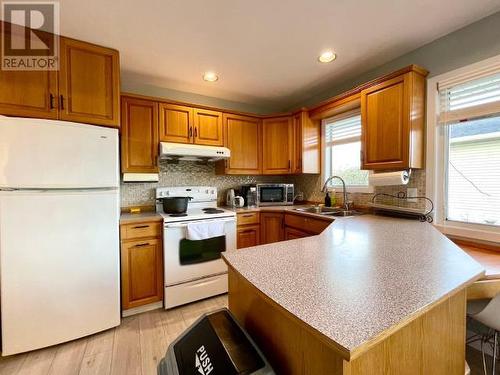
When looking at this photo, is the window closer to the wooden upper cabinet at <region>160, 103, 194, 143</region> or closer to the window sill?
the window sill

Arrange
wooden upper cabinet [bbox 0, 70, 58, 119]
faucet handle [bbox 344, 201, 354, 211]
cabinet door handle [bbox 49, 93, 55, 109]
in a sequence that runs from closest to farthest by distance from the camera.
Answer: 1. wooden upper cabinet [bbox 0, 70, 58, 119]
2. cabinet door handle [bbox 49, 93, 55, 109]
3. faucet handle [bbox 344, 201, 354, 211]

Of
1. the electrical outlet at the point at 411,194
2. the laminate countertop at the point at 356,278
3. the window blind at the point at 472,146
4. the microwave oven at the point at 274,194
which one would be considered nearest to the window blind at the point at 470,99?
the window blind at the point at 472,146

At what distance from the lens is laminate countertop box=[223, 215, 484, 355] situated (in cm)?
55

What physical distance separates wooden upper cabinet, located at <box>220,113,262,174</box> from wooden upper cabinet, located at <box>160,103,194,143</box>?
0.47 metres

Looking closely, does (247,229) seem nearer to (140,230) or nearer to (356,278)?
(140,230)

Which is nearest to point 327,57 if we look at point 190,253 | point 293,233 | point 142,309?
point 293,233

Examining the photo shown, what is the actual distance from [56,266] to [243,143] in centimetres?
228

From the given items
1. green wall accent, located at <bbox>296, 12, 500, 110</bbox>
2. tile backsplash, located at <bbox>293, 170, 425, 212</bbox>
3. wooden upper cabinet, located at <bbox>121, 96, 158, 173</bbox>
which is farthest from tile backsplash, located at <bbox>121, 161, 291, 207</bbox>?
green wall accent, located at <bbox>296, 12, 500, 110</bbox>

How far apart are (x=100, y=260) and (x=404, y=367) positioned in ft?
6.73

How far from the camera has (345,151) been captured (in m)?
2.87

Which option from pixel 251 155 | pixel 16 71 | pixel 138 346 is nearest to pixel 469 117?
pixel 251 155

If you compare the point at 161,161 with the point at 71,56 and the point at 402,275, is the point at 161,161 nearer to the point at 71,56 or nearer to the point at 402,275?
the point at 71,56

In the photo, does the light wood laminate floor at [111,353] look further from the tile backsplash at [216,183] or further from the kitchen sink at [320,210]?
the kitchen sink at [320,210]

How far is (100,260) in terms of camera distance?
6.07 feet
